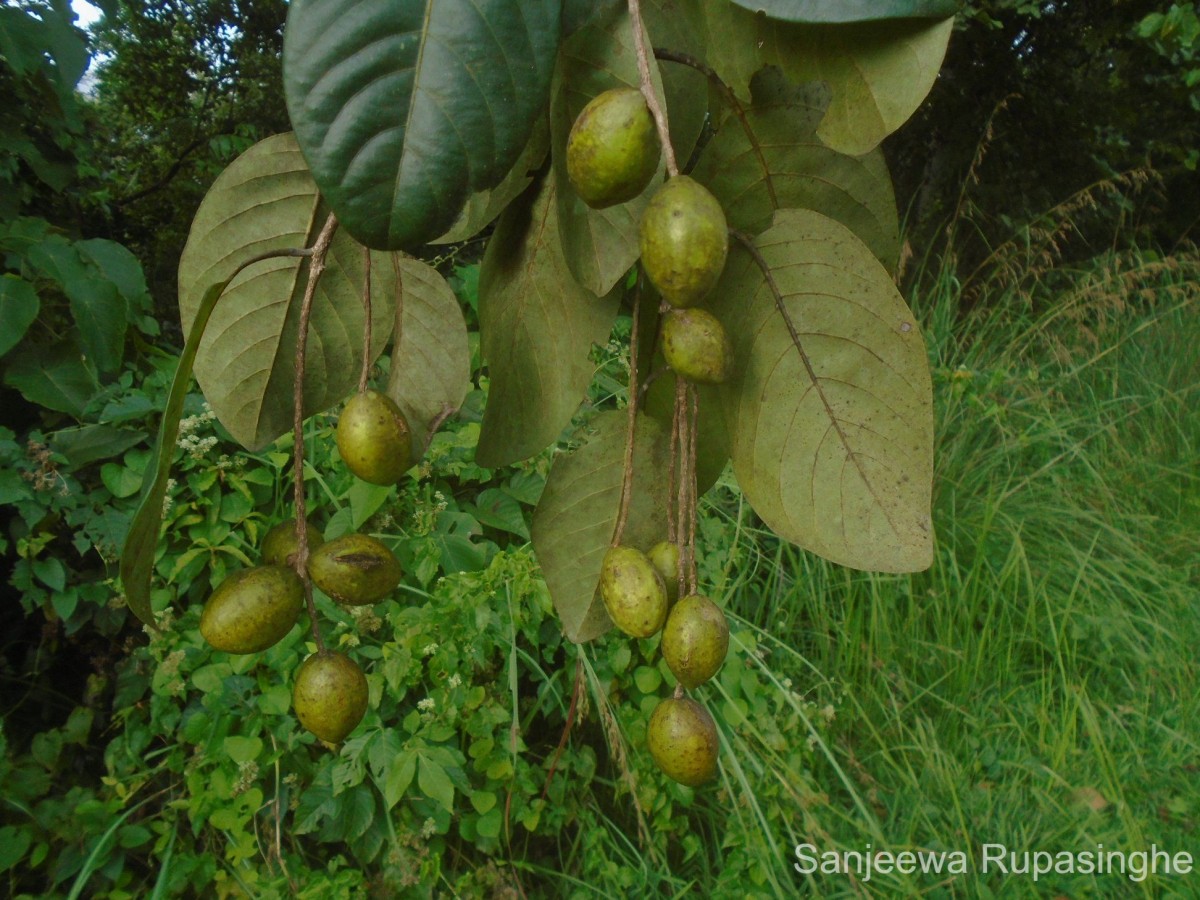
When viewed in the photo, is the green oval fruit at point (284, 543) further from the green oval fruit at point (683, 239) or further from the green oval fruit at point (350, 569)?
the green oval fruit at point (683, 239)

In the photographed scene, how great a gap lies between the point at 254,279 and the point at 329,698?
0.20 metres

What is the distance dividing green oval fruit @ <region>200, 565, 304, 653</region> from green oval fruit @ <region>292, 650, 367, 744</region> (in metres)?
0.02

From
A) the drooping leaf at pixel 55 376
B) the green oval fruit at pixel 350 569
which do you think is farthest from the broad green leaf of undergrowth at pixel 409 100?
the drooping leaf at pixel 55 376

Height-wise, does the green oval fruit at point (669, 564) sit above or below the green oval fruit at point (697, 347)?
below

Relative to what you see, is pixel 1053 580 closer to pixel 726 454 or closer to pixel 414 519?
pixel 414 519

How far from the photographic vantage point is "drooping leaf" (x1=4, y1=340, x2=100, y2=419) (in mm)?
1871

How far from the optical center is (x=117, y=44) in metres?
4.12

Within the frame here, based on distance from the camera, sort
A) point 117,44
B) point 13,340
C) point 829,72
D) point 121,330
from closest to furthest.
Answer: point 829,72 → point 13,340 → point 121,330 → point 117,44

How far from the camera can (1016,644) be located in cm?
247

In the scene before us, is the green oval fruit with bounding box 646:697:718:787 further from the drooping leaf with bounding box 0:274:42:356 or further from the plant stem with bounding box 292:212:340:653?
the drooping leaf with bounding box 0:274:42:356

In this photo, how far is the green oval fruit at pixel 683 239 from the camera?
0.94 ft

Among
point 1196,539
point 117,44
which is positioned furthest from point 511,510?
point 117,44

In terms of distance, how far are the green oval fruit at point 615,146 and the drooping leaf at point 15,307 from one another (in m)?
1.75

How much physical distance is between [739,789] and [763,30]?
1901 mm
